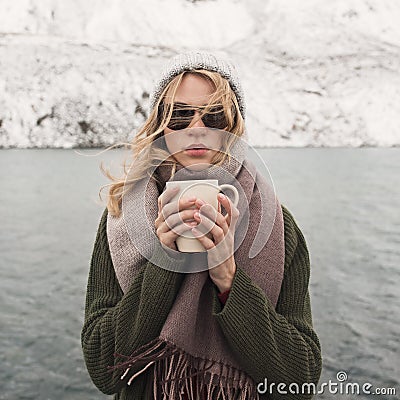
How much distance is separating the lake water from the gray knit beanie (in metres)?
0.16

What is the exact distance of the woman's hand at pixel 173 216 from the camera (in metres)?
0.68

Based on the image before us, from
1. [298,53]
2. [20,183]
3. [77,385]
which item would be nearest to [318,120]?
[298,53]

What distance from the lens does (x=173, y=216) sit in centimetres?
68

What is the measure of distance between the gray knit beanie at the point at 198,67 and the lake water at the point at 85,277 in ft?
0.52

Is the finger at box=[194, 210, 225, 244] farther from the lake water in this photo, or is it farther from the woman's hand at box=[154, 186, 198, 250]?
the lake water

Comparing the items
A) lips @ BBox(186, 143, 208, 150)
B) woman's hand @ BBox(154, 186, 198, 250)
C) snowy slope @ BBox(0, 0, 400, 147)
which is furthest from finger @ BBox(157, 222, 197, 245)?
snowy slope @ BBox(0, 0, 400, 147)

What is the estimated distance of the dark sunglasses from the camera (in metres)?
0.76

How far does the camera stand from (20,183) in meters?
11.8

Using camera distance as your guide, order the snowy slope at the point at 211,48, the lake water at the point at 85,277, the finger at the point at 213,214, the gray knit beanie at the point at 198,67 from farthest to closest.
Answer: the snowy slope at the point at 211,48, the lake water at the point at 85,277, the gray knit beanie at the point at 198,67, the finger at the point at 213,214

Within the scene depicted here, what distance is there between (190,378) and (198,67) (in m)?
0.39

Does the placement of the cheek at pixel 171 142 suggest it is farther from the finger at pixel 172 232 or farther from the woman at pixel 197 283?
the finger at pixel 172 232

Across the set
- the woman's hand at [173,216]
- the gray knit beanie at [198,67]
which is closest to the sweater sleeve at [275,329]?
the woman's hand at [173,216]

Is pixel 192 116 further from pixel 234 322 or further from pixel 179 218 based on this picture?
pixel 234 322

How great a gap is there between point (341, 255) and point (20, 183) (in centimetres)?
749
